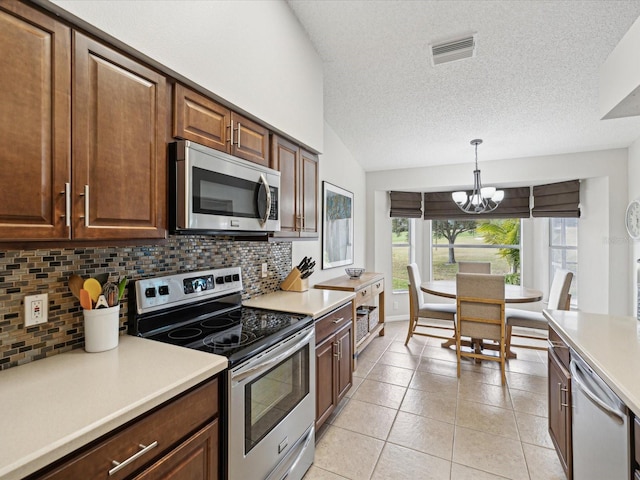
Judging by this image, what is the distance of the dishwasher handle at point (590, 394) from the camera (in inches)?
42.3

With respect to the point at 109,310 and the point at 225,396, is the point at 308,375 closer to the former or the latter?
the point at 225,396

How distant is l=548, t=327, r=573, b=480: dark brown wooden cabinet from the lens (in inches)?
61.5

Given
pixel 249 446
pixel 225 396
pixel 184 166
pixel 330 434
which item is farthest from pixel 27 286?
pixel 330 434

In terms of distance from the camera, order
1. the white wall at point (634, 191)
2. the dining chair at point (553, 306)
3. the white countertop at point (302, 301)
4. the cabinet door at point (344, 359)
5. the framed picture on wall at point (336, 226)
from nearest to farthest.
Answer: the white countertop at point (302, 301)
the cabinet door at point (344, 359)
the dining chair at point (553, 306)
the white wall at point (634, 191)
the framed picture on wall at point (336, 226)

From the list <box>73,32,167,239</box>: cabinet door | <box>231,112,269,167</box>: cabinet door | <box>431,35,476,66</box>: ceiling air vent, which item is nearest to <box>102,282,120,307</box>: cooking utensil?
<box>73,32,167,239</box>: cabinet door

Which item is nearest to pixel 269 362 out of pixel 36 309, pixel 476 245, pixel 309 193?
pixel 36 309

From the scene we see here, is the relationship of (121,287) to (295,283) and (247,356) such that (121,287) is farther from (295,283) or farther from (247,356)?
(295,283)

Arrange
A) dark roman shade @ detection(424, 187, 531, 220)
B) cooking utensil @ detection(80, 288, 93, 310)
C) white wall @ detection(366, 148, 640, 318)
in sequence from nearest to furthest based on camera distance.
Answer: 1. cooking utensil @ detection(80, 288, 93, 310)
2. white wall @ detection(366, 148, 640, 318)
3. dark roman shade @ detection(424, 187, 531, 220)

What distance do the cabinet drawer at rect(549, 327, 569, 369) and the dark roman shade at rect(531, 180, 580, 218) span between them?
9.70 ft

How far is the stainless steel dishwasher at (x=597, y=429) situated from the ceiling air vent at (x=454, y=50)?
2177mm

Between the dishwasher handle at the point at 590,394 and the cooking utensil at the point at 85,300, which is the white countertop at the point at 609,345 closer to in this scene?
the dishwasher handle at the point at 590,394

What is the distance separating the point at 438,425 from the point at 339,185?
9.15ft

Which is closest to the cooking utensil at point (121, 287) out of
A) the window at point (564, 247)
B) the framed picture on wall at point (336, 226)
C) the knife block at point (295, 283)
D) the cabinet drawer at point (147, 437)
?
the cabinet drawer at point (147, 437)

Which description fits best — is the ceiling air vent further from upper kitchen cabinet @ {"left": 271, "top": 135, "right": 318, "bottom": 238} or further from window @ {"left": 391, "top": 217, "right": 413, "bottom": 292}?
window @ {"left": 391, "top": 217, "right": 413, "bottom": 292}
